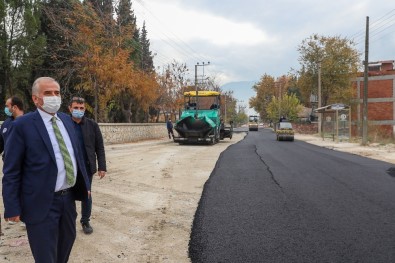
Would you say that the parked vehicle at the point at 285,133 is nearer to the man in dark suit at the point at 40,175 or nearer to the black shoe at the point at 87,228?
the black shoe at the point at 87,228

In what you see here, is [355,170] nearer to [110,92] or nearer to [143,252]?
[143,252]

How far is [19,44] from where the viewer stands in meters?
29.7

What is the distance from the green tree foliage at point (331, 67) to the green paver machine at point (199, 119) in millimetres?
23581

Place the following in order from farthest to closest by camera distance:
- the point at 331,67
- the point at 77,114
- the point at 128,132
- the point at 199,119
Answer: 1. the point at 331,67
2. the point at 128,132
3. the point at 199,119
4. the point at 77,114

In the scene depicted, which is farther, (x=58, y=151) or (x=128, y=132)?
(x=128, y=132)

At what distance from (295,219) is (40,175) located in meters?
4.46

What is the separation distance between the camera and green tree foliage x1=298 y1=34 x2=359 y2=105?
46406mm

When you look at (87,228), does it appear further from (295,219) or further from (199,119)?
(199,119)

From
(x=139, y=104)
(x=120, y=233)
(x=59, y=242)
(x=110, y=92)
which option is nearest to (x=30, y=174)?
(x=59, y=242)

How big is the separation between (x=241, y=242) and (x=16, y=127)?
3289mm

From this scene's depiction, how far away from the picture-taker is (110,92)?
24.5 metres

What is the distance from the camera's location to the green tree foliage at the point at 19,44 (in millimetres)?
28703

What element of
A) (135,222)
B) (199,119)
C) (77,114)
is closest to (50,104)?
(77,114)

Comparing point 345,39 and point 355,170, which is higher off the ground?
point 345,39
